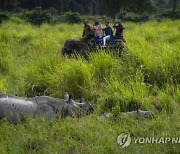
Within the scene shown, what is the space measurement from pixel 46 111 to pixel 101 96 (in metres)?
1.32

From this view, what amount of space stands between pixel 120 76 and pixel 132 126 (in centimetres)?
230

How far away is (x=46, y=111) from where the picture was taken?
5.21m

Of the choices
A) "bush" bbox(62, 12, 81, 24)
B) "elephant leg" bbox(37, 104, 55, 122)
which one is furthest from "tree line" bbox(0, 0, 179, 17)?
"elephant leg" bbox(37, 104, 55, 122)

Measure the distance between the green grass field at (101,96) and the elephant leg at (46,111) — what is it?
207mm

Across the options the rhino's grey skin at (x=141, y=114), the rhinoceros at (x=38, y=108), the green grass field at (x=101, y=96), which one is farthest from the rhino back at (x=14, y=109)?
the rhino's grey skin at (x=141, y=114)

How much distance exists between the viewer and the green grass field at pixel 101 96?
4.31 meters

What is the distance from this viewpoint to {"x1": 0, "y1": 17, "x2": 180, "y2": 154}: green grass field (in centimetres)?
431

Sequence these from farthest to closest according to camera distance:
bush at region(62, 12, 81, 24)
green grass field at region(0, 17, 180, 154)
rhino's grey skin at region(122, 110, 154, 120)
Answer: bush at region(62, 12, 81, 24) → rhino's grey skin at region(122, 110, 154, 120) → green grass field at region(0, 17, 180, 154)

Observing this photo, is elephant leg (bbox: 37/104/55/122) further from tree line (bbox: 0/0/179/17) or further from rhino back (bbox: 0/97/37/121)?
tree line (bbox: 0/0/179/17)

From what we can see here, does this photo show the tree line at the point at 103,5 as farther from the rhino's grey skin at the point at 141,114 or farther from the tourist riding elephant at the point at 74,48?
the rhino's grey skin at the point at 141,114

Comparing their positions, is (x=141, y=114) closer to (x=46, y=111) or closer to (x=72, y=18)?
(x=46, y=111)

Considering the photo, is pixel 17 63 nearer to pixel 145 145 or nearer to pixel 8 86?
pixel 8 86

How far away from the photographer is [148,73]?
22.4 feet

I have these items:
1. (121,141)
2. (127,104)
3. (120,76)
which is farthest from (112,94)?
(121,141)
